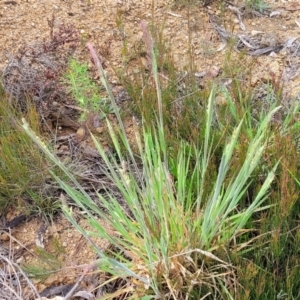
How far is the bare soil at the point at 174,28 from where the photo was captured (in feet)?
8.52

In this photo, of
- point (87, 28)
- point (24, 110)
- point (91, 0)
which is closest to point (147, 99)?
point (24, 110)

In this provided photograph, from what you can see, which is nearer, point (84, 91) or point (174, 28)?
point (84, 91)

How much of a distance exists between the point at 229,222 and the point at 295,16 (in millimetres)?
1884

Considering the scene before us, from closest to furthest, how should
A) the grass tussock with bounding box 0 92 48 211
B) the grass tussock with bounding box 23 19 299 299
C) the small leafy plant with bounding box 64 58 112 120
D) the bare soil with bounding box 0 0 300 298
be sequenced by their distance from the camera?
1. the grass tussock with bounding box 23 19 299 299
2. the grass tussock with bounding box 0 92 48 211
3. the small leafy plant with bounding box 64 58 112 120
4. the bare soil with bounding box 0 0 300 298

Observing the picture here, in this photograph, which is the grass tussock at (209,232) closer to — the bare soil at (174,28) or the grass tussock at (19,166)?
the grass tussock at (19,166)

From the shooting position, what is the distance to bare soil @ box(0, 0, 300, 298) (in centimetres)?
260

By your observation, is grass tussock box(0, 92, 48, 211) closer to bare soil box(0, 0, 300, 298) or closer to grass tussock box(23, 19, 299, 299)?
bare soil box(0, 0, 300, 298)

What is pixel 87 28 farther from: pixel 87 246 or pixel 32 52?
pixel 87 246

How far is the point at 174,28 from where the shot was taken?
2.86 meters

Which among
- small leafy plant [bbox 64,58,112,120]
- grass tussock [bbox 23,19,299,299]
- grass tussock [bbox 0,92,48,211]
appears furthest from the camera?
small leafy plant [bbox 64,58,112,120]

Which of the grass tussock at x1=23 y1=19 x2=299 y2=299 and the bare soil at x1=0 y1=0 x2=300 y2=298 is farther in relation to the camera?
the bare soil at x1=0 y1=0 x2=300 y2=298

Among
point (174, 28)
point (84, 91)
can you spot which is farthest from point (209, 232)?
point (174, 28)

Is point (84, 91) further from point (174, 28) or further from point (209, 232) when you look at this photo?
point (209, 232)

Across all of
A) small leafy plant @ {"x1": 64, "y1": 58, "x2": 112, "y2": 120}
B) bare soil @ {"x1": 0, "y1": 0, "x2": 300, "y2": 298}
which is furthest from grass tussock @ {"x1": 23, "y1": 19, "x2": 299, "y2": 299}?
bare soil @ {"x1": 0, "y1": 0, "x2": 300, "y2": 298}
